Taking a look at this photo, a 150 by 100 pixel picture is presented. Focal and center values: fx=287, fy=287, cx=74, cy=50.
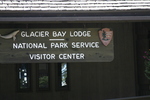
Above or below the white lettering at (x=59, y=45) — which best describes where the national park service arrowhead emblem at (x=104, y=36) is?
above

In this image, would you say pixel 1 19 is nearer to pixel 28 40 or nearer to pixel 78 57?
pixel 28 40

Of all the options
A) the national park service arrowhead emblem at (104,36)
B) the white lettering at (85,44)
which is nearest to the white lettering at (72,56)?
the white lettering at (85,44)

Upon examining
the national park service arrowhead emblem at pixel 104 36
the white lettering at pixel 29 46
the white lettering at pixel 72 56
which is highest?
the national park service arrowhead emblem at pixel 104 36

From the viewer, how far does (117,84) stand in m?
9.25

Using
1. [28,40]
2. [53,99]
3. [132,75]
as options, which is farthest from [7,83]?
[132,75]

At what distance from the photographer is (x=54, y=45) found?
6457 mm

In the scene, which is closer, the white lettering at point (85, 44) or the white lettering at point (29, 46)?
the white lettering at point (29, 46)

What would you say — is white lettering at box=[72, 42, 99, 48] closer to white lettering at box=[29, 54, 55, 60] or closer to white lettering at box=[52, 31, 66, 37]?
white lettering at box=[52, 31, 66, 37]

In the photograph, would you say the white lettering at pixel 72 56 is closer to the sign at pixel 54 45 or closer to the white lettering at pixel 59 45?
the sign at pixel 54 45

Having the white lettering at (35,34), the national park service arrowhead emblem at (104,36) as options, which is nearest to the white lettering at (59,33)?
the white lettering at (35,34)

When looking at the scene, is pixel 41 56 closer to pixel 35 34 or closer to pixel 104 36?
pixel 35 34

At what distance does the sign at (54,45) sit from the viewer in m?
6.38

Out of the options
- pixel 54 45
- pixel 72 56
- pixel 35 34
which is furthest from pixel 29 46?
pixel 72 56

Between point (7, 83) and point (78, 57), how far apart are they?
334 cm
